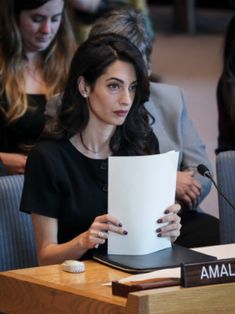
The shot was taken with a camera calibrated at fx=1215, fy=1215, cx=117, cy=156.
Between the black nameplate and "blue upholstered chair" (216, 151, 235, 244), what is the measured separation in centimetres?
100

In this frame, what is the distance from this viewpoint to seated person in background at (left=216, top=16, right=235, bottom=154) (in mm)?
4547

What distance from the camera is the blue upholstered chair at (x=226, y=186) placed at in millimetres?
3814

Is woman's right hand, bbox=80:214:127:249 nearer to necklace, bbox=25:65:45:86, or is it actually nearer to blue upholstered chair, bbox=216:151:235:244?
blue upholstered chair, bbox=216:151:235:244

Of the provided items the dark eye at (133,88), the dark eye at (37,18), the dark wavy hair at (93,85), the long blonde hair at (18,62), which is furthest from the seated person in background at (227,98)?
the dark eye at (133,88)

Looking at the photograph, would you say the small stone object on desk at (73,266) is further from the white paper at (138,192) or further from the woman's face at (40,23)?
the woman's face at (40,23)

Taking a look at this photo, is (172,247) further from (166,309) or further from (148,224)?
(166,309)

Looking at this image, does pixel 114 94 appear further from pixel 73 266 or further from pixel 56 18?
pixel 56 18

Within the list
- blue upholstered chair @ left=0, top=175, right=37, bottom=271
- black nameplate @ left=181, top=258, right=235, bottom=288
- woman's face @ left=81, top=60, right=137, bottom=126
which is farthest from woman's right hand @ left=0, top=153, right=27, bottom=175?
black nameplate @ left=181, top=258, right=235, bottom=288

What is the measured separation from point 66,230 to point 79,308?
0.69 metres

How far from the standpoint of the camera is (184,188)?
4156 mm

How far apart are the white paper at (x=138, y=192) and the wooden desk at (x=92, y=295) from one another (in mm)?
135

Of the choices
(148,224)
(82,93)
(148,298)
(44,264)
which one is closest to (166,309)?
(148,298)

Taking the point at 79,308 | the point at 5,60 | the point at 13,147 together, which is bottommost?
the point at 79,308

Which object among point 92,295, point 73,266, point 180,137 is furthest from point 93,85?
point 92,295
